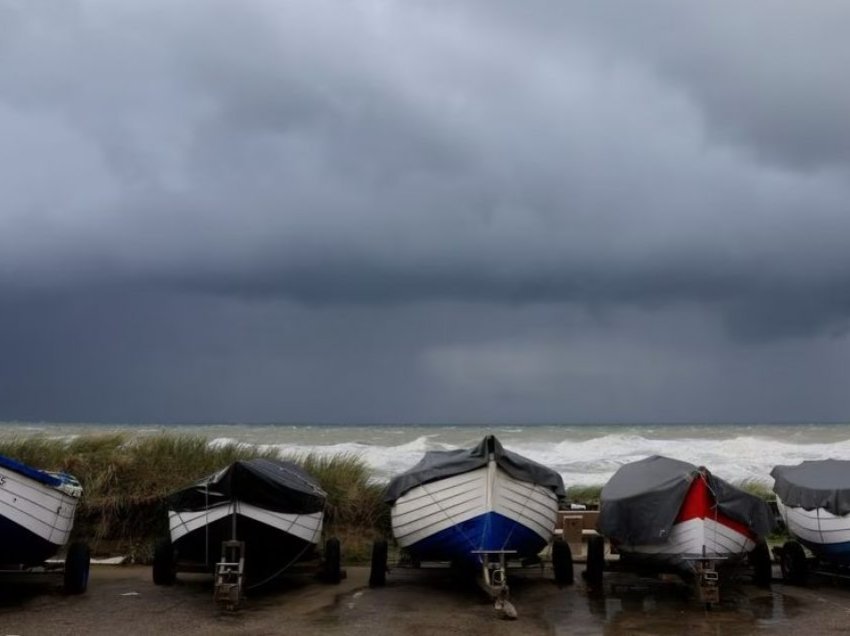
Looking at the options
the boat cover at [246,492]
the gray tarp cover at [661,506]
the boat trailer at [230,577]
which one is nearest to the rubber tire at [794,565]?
the gray tarp cover at [661,506]

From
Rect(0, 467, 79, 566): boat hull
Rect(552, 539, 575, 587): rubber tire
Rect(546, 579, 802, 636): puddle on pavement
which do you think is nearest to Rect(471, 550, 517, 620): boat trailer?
Rect(546, 579, 802, 636): puddle on pavement

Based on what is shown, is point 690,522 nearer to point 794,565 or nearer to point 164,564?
point 794,565

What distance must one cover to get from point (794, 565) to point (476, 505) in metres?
4.61

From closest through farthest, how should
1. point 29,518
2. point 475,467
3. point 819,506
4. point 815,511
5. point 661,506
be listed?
point 29,518 < point 475,467 < point 661,506 < point 819,506 < point 815,511

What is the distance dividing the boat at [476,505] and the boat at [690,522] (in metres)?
1.07

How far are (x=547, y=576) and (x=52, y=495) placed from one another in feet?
21.3

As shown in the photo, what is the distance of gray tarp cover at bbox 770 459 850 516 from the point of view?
10234mm

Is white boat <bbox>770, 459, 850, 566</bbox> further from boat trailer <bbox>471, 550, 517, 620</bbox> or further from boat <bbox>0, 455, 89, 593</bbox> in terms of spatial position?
boat <bbox>0, 455, 89, 593</bbox>

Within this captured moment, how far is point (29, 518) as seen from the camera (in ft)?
30.3

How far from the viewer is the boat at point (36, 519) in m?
9.04

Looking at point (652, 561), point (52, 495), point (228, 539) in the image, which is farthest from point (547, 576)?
point (52, 495)

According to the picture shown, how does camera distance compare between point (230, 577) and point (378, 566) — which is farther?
point (378, 566)

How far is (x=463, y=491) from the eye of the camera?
988cm

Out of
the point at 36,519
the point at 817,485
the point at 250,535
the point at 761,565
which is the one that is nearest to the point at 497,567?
the point at 250,535
